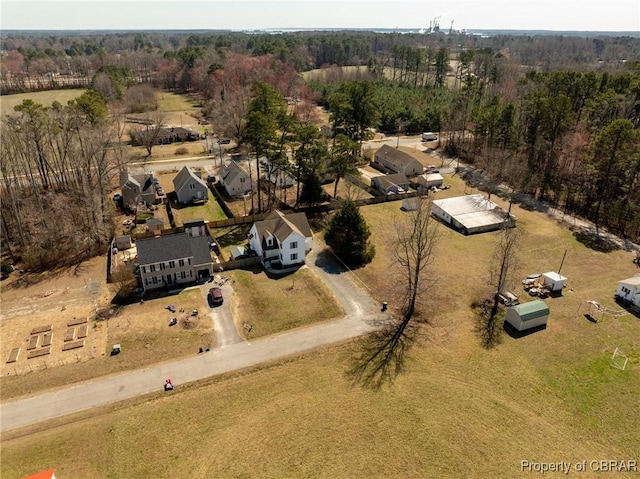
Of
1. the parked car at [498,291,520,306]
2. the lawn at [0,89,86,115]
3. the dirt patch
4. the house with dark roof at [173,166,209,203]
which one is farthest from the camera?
the lawn at [0,89,86,115]

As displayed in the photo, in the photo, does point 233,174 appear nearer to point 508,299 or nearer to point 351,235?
point 351,235

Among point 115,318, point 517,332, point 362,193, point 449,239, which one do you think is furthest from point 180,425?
point 362,193

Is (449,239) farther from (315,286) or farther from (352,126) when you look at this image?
(352,126)

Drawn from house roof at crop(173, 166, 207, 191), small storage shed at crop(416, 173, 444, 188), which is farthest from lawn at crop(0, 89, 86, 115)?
small storage shed at crop(416, 173, 444, 188)

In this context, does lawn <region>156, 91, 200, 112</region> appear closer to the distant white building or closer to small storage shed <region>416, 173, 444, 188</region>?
small storage shed <region>416, 173, 444, 188</region>

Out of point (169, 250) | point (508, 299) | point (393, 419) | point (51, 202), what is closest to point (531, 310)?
point (508, 299)

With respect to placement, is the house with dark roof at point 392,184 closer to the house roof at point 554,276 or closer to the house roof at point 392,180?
the house roof at point 392,180
